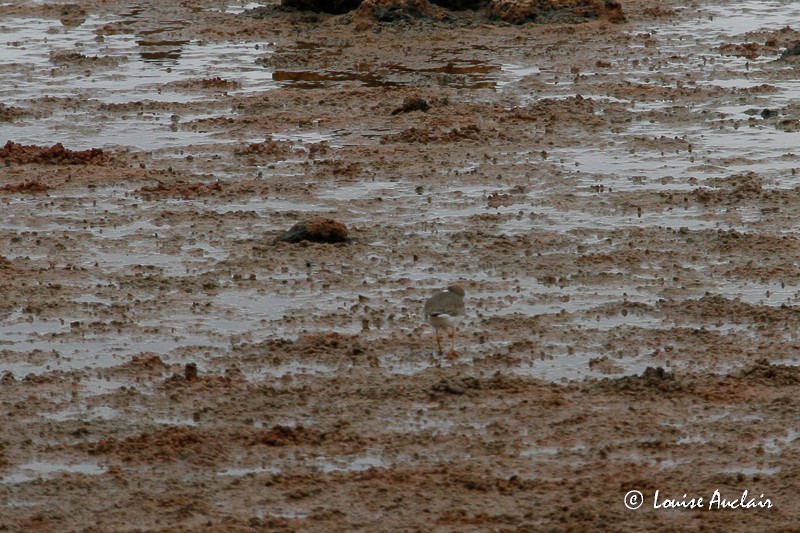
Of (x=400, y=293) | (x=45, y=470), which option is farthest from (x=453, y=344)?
(x=45, y=470)

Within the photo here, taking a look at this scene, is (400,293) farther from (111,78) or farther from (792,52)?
(792,52)

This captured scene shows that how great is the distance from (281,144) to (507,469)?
26.7 ft

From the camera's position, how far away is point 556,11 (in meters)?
22.4

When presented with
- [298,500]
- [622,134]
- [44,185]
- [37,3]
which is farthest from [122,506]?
[37,3]

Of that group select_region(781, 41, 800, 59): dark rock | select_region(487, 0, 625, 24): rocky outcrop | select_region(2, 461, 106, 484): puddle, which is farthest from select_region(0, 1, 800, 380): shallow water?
select_region(2, 461, 106, 484): puddle

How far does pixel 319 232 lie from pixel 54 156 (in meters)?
4.39

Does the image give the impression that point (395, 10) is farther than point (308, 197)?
Yes

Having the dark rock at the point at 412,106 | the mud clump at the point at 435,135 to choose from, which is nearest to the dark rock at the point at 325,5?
the dark rock at the point at 412,106

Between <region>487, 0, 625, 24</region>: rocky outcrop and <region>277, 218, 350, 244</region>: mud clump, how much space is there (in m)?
11.9

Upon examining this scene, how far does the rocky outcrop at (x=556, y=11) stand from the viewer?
876 inches

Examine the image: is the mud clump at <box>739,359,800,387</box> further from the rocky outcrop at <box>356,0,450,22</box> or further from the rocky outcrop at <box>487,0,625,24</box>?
the rocky outcrop at <box>356,0,450,22</box>

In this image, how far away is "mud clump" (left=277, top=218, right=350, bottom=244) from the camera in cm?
1115

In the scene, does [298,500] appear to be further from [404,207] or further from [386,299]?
[404,207]

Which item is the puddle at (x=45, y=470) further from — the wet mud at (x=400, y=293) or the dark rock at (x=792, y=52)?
the dark rock at (x=792, y=52)
